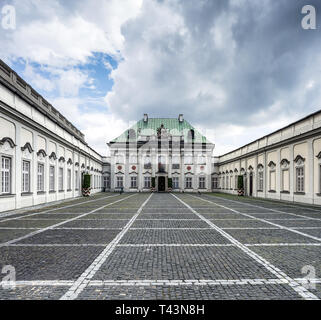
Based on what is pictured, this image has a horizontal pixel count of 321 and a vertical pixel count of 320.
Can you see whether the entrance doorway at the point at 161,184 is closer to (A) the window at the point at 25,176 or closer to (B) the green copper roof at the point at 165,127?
(B) the green copper roof at the point at 165,127

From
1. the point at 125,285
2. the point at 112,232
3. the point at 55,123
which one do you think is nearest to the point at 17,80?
the point at 55,123

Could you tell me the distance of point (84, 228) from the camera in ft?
30.9

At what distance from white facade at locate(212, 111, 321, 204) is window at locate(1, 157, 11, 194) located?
19309 mm

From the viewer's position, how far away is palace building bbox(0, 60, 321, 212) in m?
14.8

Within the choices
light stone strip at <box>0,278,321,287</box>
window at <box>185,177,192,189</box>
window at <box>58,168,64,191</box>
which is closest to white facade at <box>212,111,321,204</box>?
window at <box>185,177,192,189</box>

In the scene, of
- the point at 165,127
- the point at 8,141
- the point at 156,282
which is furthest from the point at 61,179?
the point at 165,127

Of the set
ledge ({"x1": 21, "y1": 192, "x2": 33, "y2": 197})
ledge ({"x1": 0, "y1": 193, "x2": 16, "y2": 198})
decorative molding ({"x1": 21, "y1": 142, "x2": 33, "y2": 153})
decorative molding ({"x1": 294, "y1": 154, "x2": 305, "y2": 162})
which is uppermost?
decorative molding ({"x1": 21, "y1": 142, "x2": 33, "y2": 153})

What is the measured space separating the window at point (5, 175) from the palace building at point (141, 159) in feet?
0.17

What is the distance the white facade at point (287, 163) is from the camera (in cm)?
1853

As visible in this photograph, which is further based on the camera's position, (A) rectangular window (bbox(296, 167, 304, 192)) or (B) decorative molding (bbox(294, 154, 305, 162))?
(A) rectangular window (bbox(296, 167, 304, 192))

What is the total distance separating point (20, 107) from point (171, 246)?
1306cm

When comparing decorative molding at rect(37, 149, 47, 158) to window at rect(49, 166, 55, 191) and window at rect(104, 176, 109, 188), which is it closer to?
window at rect(49, 166, 55, 191)

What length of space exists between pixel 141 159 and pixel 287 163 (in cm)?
2782
